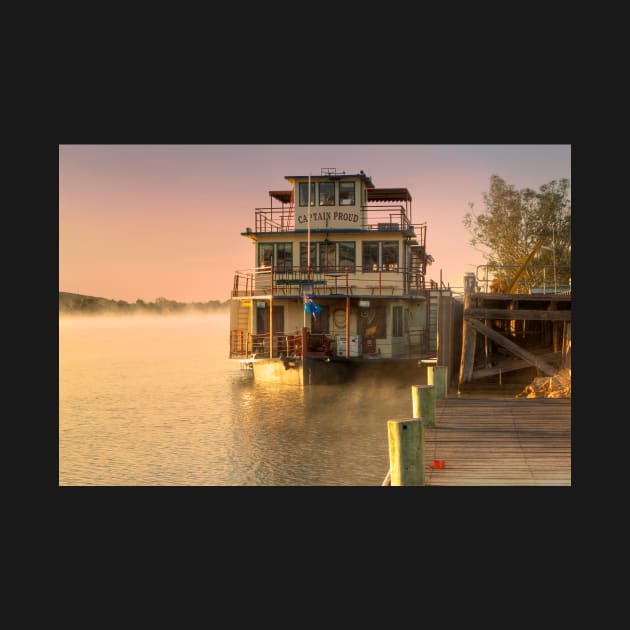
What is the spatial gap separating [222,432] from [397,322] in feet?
42.6

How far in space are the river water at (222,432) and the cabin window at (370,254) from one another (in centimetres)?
511

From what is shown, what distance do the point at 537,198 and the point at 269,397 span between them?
842 inches

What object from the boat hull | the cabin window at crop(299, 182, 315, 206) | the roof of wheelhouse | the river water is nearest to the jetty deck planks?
the river water

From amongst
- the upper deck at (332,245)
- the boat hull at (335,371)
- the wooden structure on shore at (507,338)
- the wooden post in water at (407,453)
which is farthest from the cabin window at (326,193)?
the wooden post in water at (407,453)

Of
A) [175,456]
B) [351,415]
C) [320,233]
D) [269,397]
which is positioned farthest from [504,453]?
[320,233]

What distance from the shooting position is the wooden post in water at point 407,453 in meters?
9.31

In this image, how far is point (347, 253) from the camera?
31.8 metres

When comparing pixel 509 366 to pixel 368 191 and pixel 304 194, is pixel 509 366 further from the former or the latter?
pixel 368 191

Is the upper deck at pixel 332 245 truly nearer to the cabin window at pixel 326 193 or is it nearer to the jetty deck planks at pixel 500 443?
the cabin window at pixel 326 193

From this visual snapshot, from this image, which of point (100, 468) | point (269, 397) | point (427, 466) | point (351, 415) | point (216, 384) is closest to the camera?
point (427, 466)

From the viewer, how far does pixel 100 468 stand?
16.4 meters

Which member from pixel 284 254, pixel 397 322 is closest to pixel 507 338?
pixel 397 322

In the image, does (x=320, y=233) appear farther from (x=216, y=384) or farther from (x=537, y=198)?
(x=537, y=198)

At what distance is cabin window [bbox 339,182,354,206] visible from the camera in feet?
105
